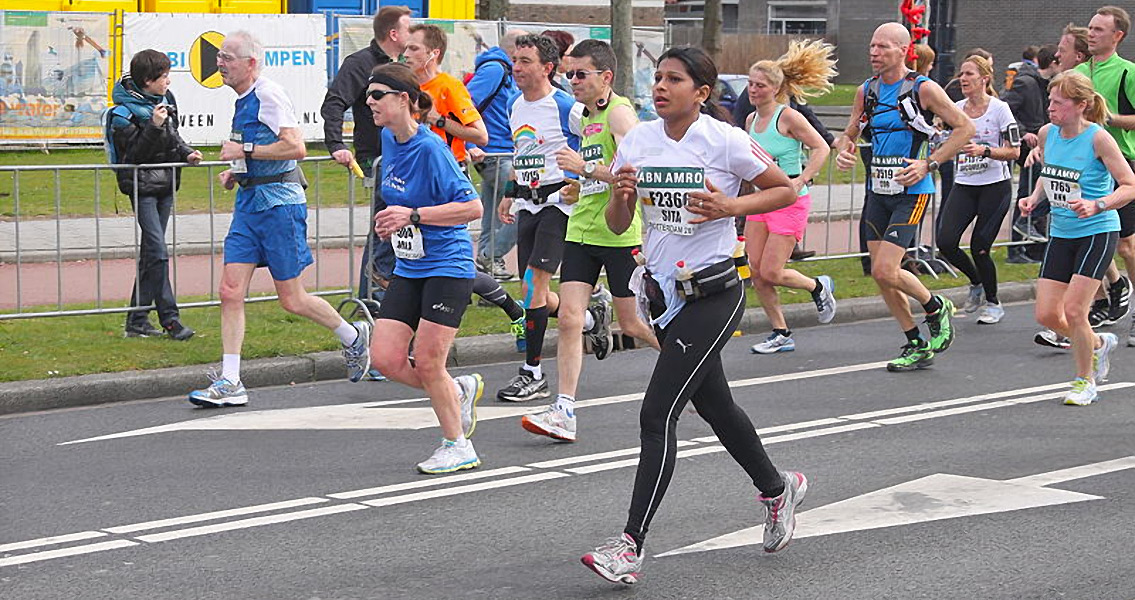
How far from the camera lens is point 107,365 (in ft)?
31.2

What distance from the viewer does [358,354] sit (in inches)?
370

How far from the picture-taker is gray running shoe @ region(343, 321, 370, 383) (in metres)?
9.37

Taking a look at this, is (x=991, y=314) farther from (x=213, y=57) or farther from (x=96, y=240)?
(x=213, y=57)

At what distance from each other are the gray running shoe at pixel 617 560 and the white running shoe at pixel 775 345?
5.44m

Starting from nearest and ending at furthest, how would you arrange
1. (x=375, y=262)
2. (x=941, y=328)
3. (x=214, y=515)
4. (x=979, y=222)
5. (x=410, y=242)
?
(x=214, y=515)
(x=410, y=242)
(x=941, y=328)
(x=375, y=262)
(x=979, y=222)

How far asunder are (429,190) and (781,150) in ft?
13.6

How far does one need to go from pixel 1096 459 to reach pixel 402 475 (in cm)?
318

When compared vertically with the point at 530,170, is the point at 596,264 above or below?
below

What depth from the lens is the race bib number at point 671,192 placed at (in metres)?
5.96

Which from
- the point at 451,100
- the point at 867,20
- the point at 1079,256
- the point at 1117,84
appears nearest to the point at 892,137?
the point at 1079,256

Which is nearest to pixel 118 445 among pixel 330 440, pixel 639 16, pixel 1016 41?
pixel 330 440

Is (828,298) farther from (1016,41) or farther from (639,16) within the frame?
(1016,41)

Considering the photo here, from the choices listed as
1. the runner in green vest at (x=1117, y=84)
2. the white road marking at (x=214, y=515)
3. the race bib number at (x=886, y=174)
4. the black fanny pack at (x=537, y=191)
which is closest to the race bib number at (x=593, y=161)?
→ the black fanny pack at (x=537, y=191)

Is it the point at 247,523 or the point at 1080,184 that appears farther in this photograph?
the point at 1080,184
